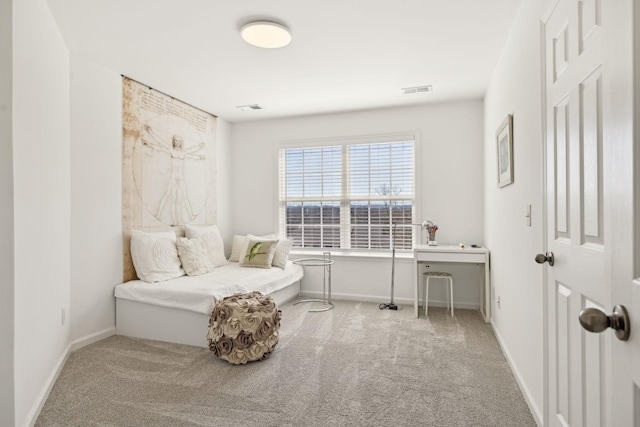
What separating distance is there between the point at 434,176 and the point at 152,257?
3.44 m

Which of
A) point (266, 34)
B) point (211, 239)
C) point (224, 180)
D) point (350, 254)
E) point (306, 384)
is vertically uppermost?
point (266, 34)

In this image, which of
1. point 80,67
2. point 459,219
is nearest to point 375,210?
point 459,219

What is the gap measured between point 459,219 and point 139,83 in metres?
4.00

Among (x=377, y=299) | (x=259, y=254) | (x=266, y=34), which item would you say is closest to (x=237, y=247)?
(x=259, y=254)

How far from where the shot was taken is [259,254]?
4.48m

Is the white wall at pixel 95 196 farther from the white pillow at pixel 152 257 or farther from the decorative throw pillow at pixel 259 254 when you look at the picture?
the decorative throw pillow at pixel 259 254

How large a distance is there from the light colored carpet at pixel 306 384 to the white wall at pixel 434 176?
3.88 feet

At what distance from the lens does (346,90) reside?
4.07m

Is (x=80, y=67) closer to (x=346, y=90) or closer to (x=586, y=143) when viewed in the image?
(x=346, y=90)

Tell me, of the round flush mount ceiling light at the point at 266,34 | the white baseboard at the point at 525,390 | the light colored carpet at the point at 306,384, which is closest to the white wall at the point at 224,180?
the light colored carpet at the point at 306,384

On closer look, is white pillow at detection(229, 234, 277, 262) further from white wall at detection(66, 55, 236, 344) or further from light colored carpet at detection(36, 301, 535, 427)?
light colored carpet at detection(36, 301, 535, 427)

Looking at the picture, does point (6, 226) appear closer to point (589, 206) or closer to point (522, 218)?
point (589, 206)

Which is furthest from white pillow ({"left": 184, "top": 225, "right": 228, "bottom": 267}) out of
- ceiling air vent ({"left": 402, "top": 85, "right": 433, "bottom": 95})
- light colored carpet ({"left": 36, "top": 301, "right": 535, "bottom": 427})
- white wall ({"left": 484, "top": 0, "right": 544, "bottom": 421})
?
white wall ({"left": 484, "top": 0, "right": 544, "bottom": 421})

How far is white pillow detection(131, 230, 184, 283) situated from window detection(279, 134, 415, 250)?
1.88 metres
